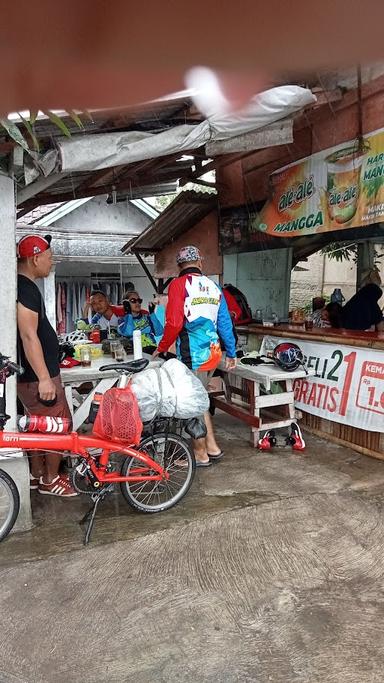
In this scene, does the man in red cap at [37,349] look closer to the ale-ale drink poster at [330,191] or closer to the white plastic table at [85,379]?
the white plastic table at [85,379]

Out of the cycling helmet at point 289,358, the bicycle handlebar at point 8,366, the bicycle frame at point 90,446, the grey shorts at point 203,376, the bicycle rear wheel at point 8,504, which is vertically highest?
the bicycle handlebar at point 8,366

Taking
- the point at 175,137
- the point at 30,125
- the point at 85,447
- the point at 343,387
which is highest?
the point at 175,137

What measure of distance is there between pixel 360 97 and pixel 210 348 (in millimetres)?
3328

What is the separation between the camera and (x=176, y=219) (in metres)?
8.37

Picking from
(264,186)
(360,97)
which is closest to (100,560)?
(360,97)

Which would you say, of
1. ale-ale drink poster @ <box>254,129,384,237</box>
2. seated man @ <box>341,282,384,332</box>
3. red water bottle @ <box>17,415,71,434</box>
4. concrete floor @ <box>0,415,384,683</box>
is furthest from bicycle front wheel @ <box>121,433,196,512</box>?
seated man @ <box>341,282,384,332</box>

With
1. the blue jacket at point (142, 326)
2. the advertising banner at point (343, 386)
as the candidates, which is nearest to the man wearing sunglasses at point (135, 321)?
the blue jacket at point (142, 326)

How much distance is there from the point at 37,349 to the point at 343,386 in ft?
10.6

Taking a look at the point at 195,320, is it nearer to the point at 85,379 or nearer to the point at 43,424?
the point at 85,379

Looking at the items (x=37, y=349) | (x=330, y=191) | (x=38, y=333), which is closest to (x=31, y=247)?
(x=38, y=333)

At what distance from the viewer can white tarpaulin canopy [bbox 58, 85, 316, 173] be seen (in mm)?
3412

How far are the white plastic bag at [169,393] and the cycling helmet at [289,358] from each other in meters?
1.73

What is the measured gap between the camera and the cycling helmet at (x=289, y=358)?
209 inches

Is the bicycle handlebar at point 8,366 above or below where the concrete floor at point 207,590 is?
above
